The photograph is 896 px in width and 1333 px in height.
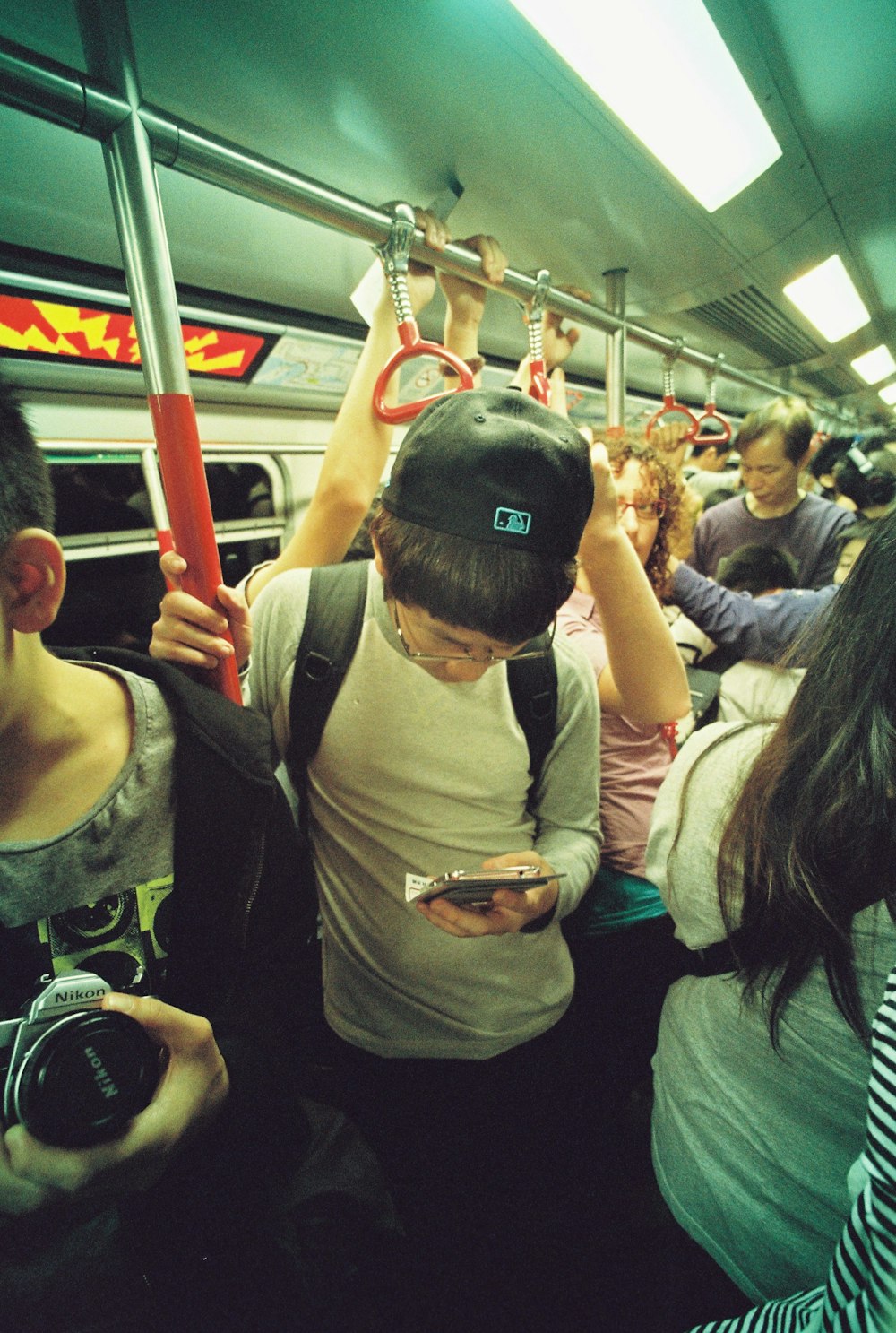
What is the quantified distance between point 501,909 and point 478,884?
20cm

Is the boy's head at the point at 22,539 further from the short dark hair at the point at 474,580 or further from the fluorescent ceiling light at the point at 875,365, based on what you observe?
the fluorescent ceiling light at the point at 875,365

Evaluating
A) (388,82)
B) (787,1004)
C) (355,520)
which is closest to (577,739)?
(787,1004)

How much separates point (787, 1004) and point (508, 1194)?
1.39 meters

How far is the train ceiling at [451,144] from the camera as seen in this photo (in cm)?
120

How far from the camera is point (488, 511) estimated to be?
1.01 m

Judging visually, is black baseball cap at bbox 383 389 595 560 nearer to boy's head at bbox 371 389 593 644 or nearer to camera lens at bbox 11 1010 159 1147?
boy's head at bbox 371 389 593 644

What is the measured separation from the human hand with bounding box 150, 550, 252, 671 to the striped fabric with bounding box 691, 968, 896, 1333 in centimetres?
111

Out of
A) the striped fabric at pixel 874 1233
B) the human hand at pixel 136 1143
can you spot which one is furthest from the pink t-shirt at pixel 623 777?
the human hand at pixel 136 1143

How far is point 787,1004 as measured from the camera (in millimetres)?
888

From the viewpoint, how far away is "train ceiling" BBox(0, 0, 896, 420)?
1195 millimetres

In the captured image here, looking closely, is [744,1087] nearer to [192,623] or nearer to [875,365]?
[192,623]

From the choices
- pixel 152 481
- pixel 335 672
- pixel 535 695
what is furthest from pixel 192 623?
pixel 152 481

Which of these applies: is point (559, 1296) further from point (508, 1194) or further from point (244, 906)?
point (244, 906)

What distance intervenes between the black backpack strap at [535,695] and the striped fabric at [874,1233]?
83 centimetres
